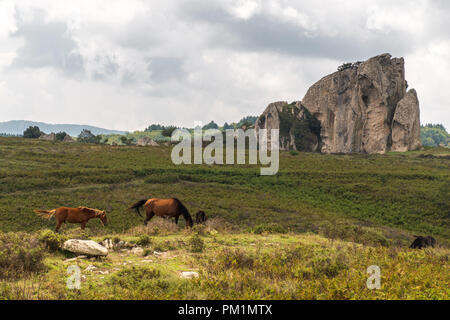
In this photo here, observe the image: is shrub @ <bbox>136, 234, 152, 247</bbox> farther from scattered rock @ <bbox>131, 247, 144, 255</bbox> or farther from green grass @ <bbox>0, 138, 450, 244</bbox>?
green grass @ <bbox>0, 138, 450, 244</bbox>

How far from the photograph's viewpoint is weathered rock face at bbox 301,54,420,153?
8531cm

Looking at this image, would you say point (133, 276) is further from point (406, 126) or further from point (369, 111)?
point (369, 111)

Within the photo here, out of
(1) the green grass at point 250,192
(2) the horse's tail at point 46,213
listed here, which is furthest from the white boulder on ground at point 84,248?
(1) the green grass at point 250,192

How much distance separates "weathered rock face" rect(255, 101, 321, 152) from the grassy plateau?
77.6 ft

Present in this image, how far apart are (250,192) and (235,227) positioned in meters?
23.4

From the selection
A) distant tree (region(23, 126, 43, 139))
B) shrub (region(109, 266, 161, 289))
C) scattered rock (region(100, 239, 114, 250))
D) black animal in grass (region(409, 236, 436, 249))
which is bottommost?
black animal in grass (region(409, 236, 436, 249))

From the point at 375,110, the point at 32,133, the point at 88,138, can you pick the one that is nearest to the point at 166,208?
the point at 375,110

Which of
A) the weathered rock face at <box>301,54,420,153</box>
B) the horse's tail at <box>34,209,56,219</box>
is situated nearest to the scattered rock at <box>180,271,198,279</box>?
the horse's tail at <box>34,209,56,219</box>

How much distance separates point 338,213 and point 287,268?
91.1 feet

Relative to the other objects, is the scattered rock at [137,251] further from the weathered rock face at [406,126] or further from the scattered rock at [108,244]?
the weathered rock face at [406,126]

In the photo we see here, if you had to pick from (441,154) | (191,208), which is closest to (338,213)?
(191,208)

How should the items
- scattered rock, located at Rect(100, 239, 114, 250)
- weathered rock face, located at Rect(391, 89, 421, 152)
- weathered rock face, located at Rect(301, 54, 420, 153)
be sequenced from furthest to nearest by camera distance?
1. weathered rock face, located at Rect(301, 54, 420, 153)
2. weathered rock face, located at Rect(391, 89, 421, 152)
3. scattered rock, located at Rect(100, 239, 114, 250)

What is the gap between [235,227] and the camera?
759 inches
